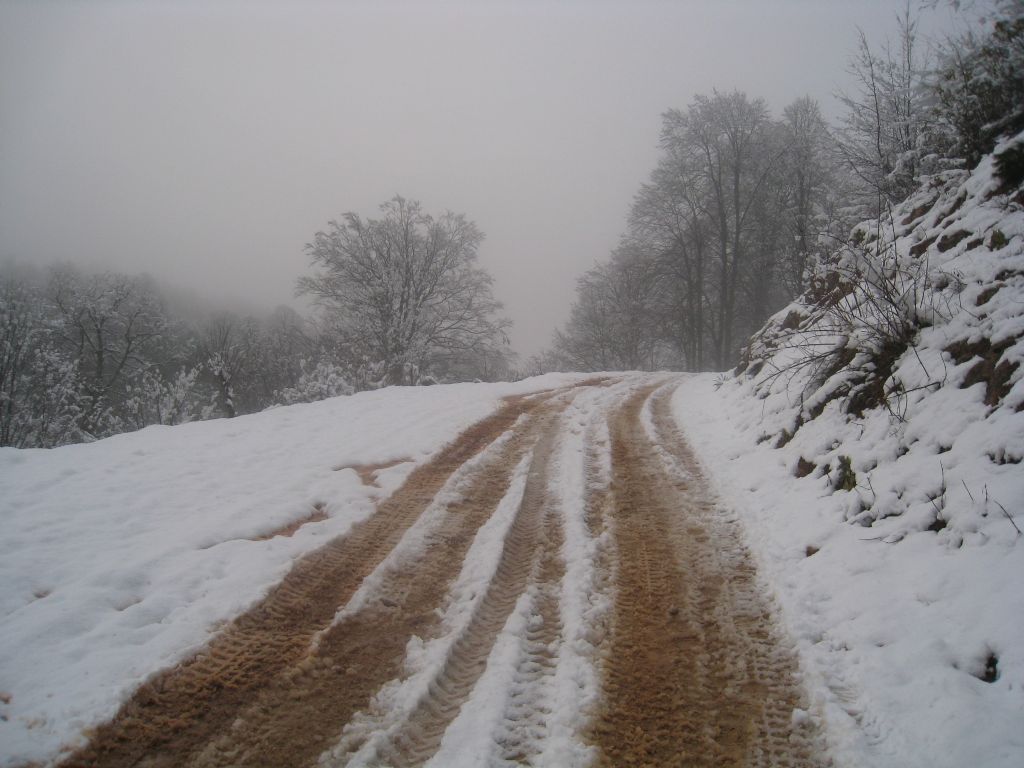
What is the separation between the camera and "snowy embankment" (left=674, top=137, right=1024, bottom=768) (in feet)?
6.81

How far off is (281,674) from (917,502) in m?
4.03

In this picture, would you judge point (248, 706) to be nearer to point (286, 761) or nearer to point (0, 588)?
point (286, 761)

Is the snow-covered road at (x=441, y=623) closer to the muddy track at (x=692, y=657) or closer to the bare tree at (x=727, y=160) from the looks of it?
the muddy track at (x=692, y=657)

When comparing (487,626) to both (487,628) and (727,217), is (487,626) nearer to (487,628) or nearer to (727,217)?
(487,628)

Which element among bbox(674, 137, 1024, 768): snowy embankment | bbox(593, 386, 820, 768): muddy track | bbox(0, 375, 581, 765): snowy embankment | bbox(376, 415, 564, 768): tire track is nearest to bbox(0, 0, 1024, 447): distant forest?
bbox(674, 137, 1024, 768): snowy embankment

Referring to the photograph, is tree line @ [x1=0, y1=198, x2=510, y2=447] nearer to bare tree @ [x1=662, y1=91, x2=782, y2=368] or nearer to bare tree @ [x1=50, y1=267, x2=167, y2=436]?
bare tree @ [x1=50, y1=267, x2=167, y2=436]

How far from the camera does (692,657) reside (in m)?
2.67

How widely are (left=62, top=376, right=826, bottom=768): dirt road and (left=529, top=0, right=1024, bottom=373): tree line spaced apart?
1082cm

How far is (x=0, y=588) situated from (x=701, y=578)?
15.1ft

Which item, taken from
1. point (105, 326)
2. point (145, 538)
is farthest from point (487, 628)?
→ point (105, 326)

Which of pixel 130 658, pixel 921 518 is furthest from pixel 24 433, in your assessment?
pixel 921 518

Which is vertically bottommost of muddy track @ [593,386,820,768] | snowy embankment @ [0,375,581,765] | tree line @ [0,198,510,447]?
muddy track @ [593,386,820,768]

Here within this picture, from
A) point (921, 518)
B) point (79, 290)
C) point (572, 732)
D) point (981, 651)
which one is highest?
point (79, 290)

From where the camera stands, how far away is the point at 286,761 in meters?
2.04
